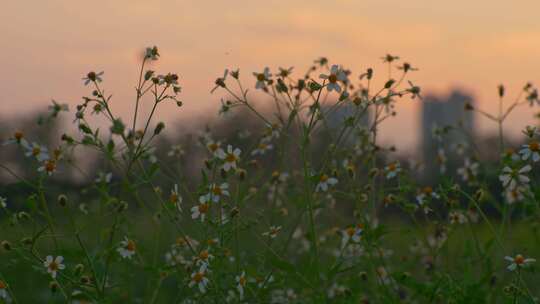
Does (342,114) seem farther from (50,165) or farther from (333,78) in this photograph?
(50,165)

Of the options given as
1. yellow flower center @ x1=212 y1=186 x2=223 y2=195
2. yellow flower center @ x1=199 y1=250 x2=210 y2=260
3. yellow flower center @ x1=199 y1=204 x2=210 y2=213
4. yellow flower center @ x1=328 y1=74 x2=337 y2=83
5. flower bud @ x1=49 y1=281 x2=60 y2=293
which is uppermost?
yellow flower center @ x1=328 y1=74 x2=337 y2=83

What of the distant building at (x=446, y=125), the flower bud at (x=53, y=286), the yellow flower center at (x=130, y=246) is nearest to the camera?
the flower bud at (x=53, y=286)

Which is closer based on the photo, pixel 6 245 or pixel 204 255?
pixel 204 255

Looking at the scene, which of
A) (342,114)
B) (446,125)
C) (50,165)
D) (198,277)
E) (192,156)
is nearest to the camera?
(198,277)

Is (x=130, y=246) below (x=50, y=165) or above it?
below

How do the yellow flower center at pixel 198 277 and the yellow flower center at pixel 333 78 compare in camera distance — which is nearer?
the yellow flower center at pixel 198 277

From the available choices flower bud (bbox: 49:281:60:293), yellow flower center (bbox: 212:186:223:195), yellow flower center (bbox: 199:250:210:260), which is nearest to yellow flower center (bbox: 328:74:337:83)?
yellow flower center (bbox: 212:186:223:195)

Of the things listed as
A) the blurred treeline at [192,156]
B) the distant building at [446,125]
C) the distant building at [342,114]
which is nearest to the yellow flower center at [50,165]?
the blurred treeline at [192,156]

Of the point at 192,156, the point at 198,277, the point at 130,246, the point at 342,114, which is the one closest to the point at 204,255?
the point at 198,277

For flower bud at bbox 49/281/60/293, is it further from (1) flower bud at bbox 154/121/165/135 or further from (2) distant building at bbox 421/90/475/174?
(2) distant building at bbox 421/90/475/174

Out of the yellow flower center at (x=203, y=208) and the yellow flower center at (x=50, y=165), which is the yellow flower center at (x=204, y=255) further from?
the yellow flower center at (x=50, y=165)

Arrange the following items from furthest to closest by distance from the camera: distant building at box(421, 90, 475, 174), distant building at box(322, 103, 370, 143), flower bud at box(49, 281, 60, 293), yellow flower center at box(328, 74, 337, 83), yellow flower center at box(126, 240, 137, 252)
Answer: distant building at box(421, 90, 475, 174) → distant building at box(322, 103, 370, 143) → yellow flower center at box(126, 240, 137, 252) → yellow flower center at box(328, 74, 337, 83) → flower bud at box(49, 281, 60, 293)

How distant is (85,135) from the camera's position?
3.42 metres

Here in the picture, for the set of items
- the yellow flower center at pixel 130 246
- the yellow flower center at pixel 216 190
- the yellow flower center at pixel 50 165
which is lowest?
the yellow flower center at pixel 130 246
